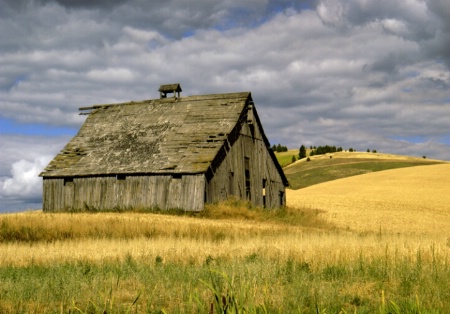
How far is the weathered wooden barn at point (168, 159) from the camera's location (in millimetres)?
34500

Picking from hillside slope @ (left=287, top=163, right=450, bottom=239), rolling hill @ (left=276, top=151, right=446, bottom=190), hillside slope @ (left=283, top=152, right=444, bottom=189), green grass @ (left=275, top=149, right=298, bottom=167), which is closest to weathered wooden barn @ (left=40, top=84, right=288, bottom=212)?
hillside slope @ (left=287, top=163, right=450, bottom=239)

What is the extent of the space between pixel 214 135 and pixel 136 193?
604 cm

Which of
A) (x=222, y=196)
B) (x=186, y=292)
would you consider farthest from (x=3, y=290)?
(x=222, y=196)

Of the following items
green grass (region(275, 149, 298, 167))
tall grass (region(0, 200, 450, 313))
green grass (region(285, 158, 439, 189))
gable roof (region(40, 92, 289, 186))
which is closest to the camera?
tall grass (region(0, 200, 450, 313))

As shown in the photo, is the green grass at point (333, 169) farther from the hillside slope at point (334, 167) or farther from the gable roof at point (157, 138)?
the gable roof at point (157, 138)

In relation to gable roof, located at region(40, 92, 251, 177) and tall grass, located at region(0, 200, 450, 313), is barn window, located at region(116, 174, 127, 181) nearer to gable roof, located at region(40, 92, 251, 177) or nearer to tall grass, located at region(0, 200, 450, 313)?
gable roof, located at region(40, 92, 251, 177)

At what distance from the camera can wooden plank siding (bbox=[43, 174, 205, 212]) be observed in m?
33.7

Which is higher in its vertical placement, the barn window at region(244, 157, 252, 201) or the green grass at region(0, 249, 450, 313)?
the barn window at region(244, 157, 252, 201)

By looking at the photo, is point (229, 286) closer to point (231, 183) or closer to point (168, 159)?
point (168, 159)

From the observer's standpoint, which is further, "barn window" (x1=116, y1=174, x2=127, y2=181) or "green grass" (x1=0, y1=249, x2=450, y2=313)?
"barn window" (x1=116, y1=174, x2=127, y2=181)

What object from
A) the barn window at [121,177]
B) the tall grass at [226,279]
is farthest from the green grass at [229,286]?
the barn window at [121,177]

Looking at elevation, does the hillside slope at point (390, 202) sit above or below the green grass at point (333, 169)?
below

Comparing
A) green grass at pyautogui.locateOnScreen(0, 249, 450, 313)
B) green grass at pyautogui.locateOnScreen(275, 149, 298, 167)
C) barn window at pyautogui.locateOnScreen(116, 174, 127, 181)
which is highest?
green grass at pyautogui.locateOnScreen(275, 149, 298, 167)

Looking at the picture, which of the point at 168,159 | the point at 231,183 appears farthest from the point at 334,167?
the point at 168,159
